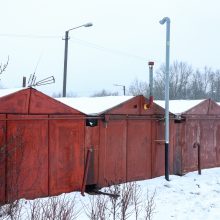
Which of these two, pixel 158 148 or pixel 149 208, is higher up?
pixel 158 148

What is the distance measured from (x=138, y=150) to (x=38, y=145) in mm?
3575

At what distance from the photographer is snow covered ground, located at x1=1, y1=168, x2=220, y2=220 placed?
27.7 feet

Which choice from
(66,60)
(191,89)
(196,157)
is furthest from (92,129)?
(191,89)

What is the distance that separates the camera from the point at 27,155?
341 inches

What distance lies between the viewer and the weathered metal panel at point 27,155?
8.27 meters

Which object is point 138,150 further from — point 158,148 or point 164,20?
point 164,20

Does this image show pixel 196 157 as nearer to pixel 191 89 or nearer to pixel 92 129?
pixel 92 129

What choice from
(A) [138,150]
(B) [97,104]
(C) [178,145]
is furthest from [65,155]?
(C) [178,145]

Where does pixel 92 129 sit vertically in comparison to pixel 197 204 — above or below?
above

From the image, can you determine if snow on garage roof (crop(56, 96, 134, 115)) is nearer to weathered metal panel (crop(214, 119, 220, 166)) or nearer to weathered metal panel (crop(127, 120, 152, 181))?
weathered metal panel (crop(127, 120, 152, 181))

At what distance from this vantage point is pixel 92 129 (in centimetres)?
1018

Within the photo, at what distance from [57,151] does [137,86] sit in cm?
6202

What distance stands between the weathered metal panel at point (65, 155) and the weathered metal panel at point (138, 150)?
72.5 inches

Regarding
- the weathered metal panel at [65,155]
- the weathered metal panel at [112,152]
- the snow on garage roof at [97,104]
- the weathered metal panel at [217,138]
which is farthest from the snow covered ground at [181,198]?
the snow on garage roof at [97,104]
